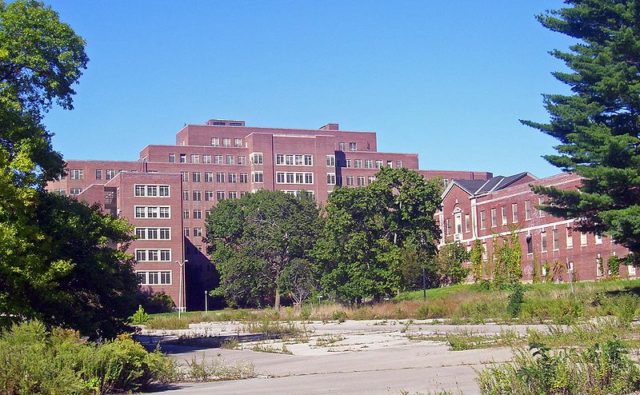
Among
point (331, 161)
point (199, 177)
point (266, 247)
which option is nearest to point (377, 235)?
point (266, 247)

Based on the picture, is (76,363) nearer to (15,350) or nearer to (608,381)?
(15,350)

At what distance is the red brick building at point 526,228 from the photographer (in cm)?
7281

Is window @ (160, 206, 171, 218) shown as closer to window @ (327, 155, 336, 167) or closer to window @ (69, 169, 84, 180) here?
window @ (69, 169, 84, 180)

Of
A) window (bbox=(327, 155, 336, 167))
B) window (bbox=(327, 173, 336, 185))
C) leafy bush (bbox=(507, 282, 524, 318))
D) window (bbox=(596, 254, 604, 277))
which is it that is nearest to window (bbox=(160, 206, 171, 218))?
window (bbox=(327, 173, 336, 185))

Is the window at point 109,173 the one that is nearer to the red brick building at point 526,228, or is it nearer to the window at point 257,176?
the window at point 257,176

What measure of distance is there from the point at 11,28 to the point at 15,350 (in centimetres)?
1854

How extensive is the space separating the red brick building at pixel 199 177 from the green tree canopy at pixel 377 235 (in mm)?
39519

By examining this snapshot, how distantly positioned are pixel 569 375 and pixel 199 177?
122 meters

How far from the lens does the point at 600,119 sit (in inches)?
1671

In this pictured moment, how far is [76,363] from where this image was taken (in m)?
17.3

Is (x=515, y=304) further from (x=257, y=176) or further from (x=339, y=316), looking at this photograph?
(x=257, y=176)

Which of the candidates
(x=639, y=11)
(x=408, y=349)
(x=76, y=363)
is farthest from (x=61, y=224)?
(x=639, y=11)

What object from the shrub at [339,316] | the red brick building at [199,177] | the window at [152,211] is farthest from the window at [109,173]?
the shrub at [339,316]

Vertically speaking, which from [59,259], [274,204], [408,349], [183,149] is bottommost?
[408,349]
